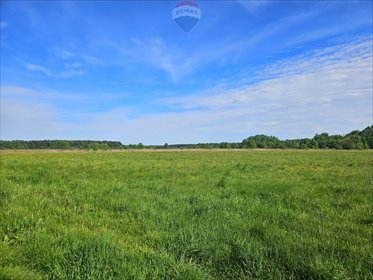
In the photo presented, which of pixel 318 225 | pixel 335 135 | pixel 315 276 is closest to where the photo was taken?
pixel 315 276

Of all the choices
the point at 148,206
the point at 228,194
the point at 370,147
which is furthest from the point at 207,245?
the point at 370,147

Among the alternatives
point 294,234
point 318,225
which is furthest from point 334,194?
point 294,234

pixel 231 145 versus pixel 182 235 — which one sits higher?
pixel 231 145

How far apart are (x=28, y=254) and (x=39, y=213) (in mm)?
2360

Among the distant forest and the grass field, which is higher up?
the distant forest

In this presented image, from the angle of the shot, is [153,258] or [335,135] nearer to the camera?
[153,258]

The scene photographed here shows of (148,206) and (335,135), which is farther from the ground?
(335,135)

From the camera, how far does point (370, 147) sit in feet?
461

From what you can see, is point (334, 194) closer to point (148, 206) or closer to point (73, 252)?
point (148, 206)

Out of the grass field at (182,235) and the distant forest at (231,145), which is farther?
the distant forest at (231,145)

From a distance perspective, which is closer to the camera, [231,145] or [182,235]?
[182,235]

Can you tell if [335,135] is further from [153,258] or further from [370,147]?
[153,258]

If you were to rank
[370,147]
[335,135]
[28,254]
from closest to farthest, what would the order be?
[28,254], [370,147], [335,135]

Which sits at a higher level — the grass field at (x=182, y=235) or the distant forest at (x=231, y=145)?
the distant forest at (x=231, y=145)
